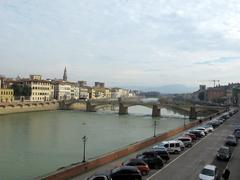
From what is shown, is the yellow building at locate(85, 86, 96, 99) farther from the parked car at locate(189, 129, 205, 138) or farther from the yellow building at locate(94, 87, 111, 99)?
the parked car at locate(189, 129, 205, 138)

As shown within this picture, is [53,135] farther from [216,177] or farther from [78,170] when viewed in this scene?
[216,177]

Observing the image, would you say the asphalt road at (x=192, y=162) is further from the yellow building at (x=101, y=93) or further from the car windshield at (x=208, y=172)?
the yellow building at (x=101, y=93)

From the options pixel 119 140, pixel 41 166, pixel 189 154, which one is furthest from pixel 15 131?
pixel 189 154

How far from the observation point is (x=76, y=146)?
110 feet

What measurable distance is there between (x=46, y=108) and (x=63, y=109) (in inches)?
238

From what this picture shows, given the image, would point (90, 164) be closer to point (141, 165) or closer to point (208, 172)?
point (141, 165)

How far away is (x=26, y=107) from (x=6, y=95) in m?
9.35

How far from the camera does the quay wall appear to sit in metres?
70.8

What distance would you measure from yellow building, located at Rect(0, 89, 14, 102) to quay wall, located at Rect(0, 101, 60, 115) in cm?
612

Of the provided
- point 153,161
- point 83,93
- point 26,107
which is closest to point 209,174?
point 153,161

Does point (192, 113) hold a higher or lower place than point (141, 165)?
lower

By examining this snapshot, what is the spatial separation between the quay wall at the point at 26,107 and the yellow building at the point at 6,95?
6.12 meters

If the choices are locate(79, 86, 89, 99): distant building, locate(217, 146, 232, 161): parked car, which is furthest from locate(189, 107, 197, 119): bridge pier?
locate(79, 86, 89, 99): distant building

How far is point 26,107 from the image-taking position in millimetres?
78938
